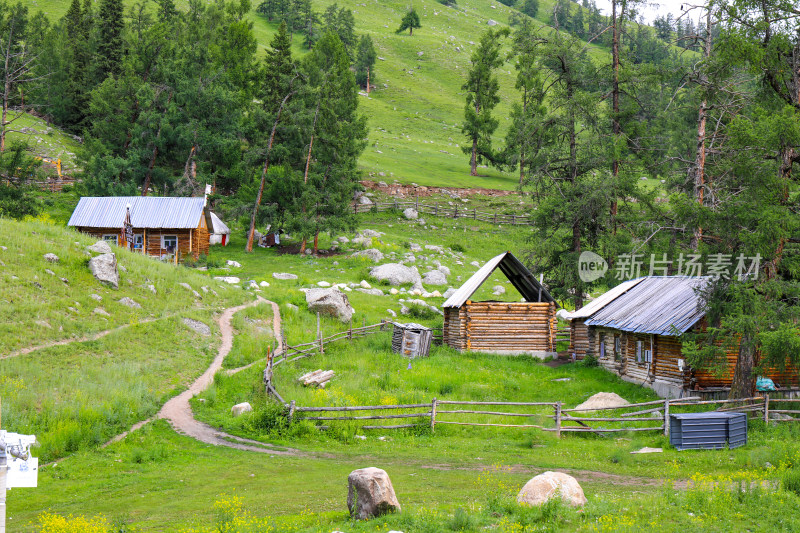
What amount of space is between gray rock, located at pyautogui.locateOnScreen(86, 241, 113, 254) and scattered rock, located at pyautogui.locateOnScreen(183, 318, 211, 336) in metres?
6.70

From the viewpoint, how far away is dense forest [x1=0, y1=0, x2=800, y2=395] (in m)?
20.2

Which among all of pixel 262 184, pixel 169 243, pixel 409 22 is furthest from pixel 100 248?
pixel 409 22

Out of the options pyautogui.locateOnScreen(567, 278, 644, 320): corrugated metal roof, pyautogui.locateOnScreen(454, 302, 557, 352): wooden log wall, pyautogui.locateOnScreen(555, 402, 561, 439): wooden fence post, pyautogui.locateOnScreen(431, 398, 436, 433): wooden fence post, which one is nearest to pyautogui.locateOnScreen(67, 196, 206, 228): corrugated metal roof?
pyautogui.locateOnScreen(454, 302, 557, 352): wooden log wall

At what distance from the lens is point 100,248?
33375 millimetres

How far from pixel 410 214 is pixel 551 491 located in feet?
168

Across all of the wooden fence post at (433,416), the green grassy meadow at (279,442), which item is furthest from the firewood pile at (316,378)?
the wooden fence post at (433,416)

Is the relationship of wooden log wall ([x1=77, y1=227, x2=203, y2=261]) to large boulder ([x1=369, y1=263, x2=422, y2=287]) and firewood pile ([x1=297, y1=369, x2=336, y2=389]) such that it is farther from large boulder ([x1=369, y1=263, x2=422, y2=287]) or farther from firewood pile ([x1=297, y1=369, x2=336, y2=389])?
firewood pile ([x1=297, y1=369, x2=336, y2=389])

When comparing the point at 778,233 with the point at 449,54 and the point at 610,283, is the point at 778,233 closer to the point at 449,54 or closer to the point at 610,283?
the point at 610,283

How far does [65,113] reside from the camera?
70500 millimetres

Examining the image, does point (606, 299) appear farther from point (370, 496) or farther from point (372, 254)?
point (370, 496)

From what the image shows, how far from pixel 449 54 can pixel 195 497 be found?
429 feet

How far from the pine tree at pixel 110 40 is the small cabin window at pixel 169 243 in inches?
1158

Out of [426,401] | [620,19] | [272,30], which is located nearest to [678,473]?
[426,401]

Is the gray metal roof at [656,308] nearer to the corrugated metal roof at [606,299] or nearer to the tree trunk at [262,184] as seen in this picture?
the corrugated metal roof at [606,299]
